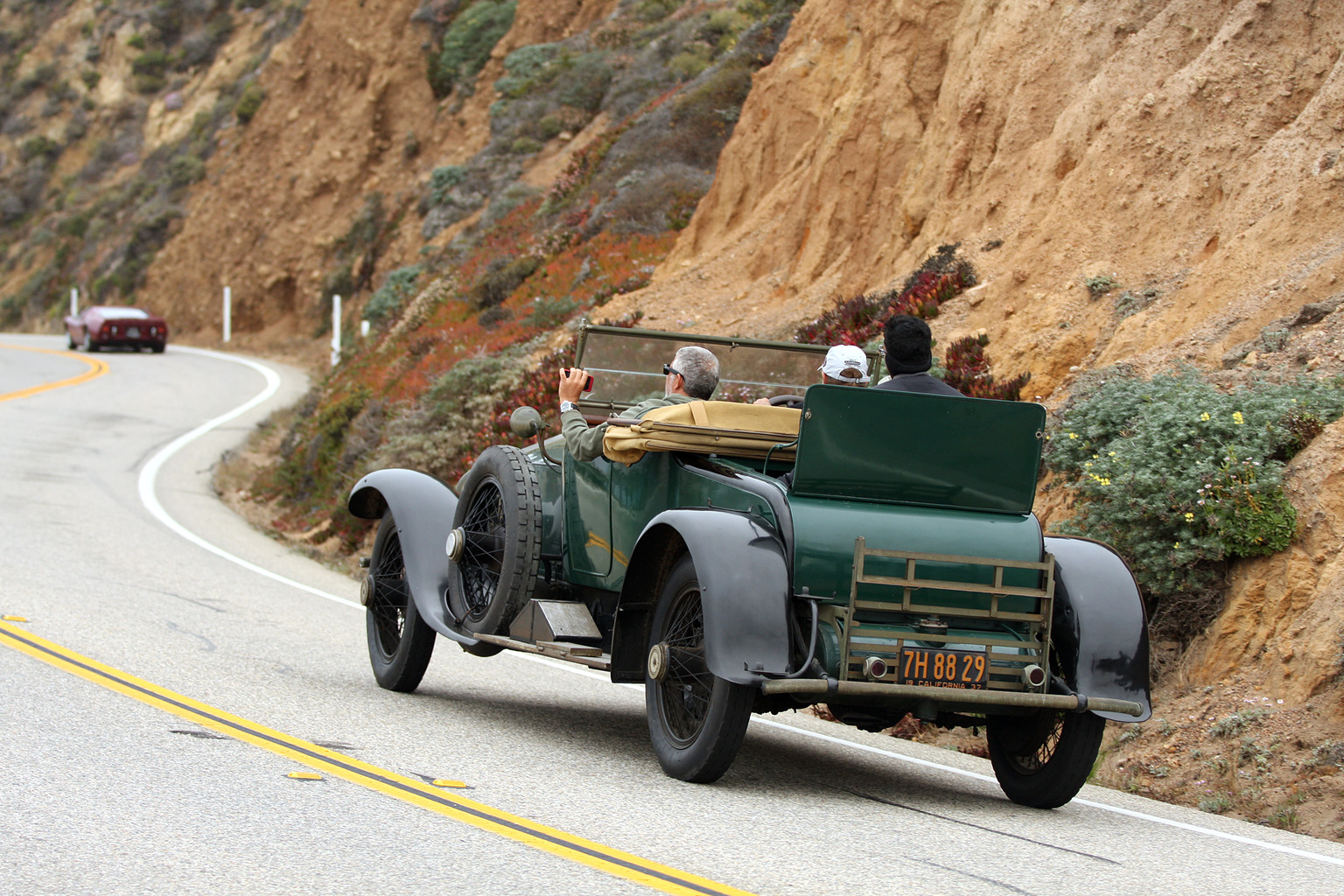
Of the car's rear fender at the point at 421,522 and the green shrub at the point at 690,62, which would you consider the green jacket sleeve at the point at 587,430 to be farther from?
the green shrub at the point at 690,62

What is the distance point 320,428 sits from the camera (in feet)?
67.8

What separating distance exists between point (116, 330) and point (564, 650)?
112ft

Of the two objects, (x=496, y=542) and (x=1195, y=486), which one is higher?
(x=1195, y=486)

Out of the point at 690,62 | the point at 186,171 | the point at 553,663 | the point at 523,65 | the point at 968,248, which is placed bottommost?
the point at 553,663

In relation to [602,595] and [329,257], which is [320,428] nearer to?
[602,595]

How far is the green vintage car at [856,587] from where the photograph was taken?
18.6 feet

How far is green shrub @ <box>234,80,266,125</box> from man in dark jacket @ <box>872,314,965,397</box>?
140 feet

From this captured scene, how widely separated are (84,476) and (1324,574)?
50.1 feet

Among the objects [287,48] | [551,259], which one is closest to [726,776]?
[551,259]

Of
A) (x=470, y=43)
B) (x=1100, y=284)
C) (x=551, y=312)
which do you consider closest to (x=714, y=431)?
(x=1100, y=284)

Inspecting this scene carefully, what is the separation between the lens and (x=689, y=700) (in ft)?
20.0

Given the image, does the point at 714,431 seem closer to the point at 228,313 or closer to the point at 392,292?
the point at 392,292

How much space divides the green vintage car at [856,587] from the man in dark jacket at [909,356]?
0.47 metres

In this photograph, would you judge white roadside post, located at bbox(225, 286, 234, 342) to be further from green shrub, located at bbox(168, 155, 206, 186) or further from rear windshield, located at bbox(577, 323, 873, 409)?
rear windshield, located at bbox(577, 323, 873, 409)
